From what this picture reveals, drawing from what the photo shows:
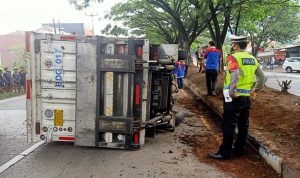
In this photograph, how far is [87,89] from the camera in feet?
17.1

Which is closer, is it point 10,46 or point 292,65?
point 292,65

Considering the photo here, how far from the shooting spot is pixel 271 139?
5.46m

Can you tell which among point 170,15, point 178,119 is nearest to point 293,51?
point 170,15

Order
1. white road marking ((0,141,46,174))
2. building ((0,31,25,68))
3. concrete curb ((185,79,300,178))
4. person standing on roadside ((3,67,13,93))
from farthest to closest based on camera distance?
building ((0,31,25,68))
person standing on roadside ((3,67,13,93))
white road marking ((0,141,46,174))
concrete curb ((185,79,300,178))

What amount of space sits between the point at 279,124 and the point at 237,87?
1.98m

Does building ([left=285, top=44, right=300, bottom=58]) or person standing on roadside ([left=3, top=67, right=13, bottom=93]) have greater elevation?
building ([left=285, top=44, right=300, bottom=58])

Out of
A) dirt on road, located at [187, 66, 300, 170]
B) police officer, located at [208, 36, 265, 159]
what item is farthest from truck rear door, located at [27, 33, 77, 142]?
dirt on road, located at [187, 66, 300, 170]

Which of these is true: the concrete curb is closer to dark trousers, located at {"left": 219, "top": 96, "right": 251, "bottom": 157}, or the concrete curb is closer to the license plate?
dark trousers, located at {"left": 219, "top": 96, "right": 251, "bottom": 157}

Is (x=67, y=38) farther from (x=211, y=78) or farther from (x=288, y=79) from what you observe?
(x=288, y=79)

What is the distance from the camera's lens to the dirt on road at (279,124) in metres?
4.91

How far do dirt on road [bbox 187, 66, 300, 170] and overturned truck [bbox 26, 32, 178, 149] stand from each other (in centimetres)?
213

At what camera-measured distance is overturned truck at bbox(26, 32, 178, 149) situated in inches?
203

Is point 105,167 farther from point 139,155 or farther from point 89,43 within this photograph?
point 89,43

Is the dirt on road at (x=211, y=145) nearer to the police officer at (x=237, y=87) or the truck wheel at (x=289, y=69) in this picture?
the police officer at (x=237, y=87)
